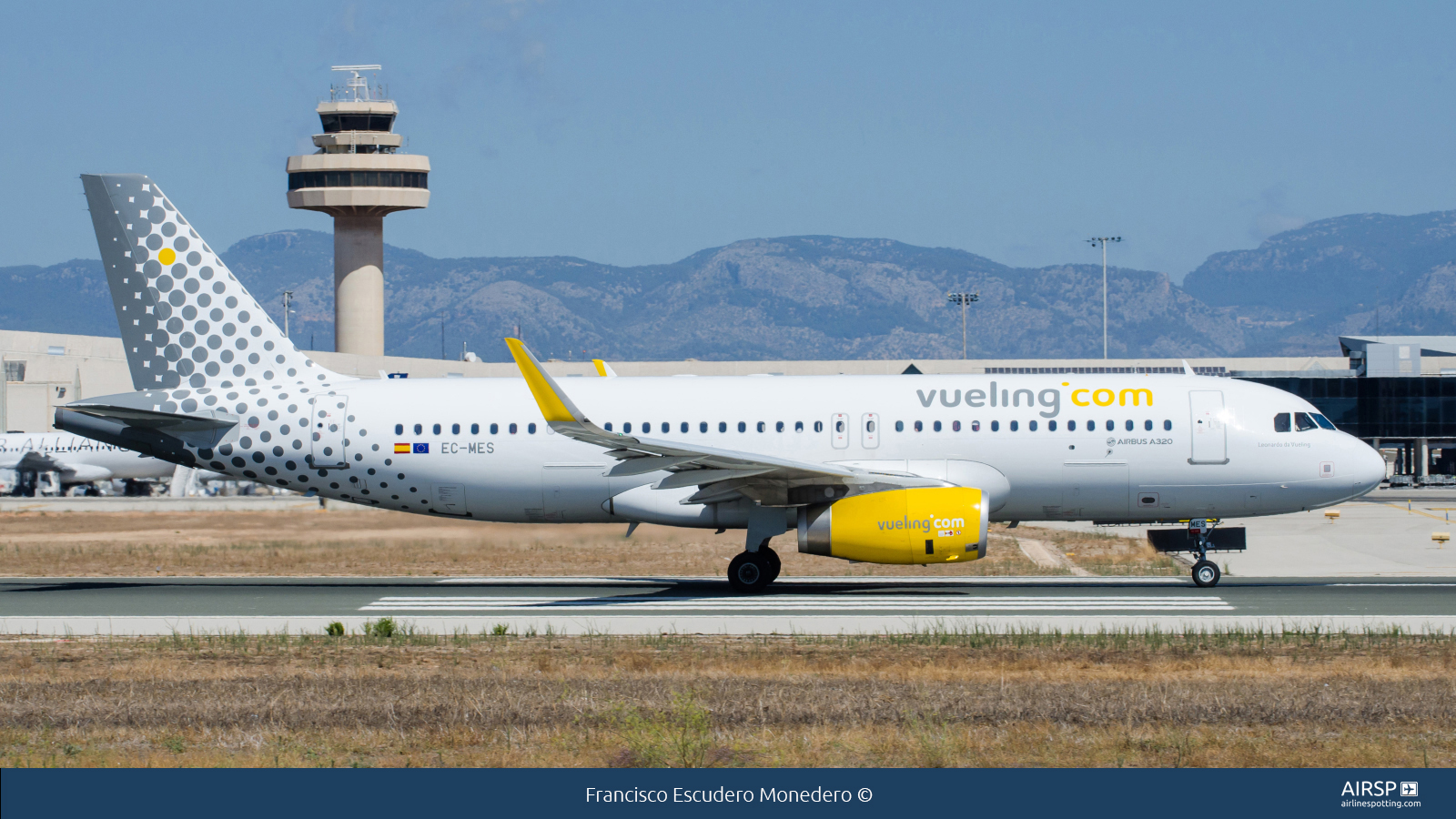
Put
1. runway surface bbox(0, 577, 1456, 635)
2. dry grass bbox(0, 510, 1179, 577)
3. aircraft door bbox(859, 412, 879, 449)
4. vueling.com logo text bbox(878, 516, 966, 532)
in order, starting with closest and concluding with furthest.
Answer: runway surface bbox(0, 577, 1456, 635)
vueling.com logo text bbox(878, 516, 966, 532)
aircraft door bbox(859, 412, 879, 449)
dry grass bbox(0, 510, 1179, 577)

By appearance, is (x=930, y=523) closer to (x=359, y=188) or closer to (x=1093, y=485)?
(x=1093, y=485)

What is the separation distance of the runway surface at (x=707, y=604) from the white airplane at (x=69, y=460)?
51.8 meters

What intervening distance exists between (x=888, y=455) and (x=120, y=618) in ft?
44.5

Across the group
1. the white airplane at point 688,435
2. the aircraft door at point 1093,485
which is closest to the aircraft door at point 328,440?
the white airplane at point 688,435

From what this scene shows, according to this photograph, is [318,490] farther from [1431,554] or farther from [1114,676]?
[1431,554]

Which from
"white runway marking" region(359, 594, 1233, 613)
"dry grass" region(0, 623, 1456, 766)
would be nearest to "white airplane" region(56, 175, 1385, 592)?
"white runway marking" region(359, 594, 1233, 613)

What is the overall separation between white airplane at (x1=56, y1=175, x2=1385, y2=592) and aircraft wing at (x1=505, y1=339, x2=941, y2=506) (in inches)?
2.7

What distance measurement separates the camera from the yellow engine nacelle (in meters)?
24.2

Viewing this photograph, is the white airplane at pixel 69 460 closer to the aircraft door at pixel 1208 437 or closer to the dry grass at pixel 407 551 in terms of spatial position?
the dry grass at pixel 407 551

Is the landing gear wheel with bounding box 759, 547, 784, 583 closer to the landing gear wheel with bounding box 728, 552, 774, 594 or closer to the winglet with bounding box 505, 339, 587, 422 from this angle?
the landing gear wheel with bounding box 728, 552, 774, 594

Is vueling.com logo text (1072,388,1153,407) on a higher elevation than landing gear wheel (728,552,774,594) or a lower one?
higher

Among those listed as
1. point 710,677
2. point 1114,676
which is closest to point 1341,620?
point 1114,676

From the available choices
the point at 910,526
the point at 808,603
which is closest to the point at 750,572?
the point at 808,603

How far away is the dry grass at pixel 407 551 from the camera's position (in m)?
30.9
